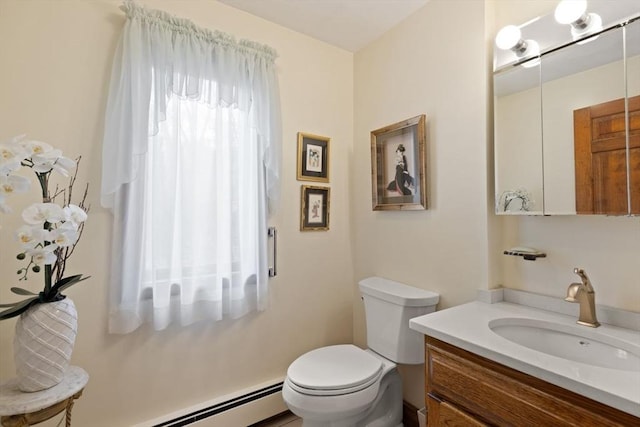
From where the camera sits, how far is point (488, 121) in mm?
1435

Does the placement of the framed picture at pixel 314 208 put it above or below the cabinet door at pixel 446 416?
above

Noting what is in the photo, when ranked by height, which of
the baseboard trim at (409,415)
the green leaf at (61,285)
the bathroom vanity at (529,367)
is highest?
the green leaf at (61,285)

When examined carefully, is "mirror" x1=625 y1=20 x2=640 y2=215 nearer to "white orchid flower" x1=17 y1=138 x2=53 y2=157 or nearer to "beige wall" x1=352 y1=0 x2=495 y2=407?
"beige wall" x1=352 y1=0 x2=495 y2=407

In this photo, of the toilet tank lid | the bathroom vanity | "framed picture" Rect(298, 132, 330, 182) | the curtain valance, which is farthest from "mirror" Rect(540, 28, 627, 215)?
the curtain valance

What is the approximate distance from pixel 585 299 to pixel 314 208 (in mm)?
1426

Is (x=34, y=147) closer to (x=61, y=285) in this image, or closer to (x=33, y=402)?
(x=61, y=285)

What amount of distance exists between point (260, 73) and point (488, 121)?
1258 mm

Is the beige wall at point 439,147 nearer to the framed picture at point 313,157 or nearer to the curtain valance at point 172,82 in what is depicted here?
the framed picture at point 313,157

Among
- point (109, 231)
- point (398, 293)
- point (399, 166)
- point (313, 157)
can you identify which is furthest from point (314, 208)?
point (109, 231)

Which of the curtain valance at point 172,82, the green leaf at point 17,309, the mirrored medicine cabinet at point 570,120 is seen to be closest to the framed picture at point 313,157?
the curtain valance at point 172,82

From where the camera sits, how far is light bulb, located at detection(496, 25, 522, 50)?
1.32m

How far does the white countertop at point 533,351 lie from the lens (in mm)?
717

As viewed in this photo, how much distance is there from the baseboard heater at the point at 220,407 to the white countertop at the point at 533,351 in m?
1.08

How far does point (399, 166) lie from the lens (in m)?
1.85
